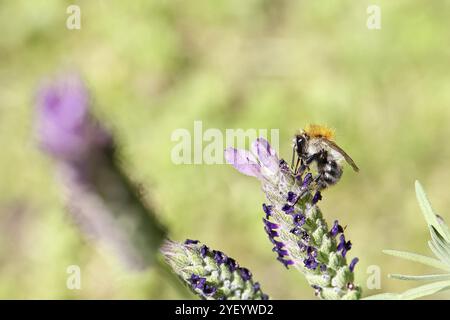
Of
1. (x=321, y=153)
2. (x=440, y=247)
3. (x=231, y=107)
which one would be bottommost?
(x=440, y=247)

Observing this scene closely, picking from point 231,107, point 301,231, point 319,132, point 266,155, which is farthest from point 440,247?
point 231,107

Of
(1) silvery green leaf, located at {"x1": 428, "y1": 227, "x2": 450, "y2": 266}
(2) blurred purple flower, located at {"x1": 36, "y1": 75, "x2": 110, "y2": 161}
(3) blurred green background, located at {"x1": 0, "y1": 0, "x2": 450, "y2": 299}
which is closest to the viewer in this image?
(2) blurred purple flower, located at {"x1": 36, "y1": 75, "x2": 110, "y2": 161}

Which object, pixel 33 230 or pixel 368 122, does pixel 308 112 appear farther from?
pixel 33 230

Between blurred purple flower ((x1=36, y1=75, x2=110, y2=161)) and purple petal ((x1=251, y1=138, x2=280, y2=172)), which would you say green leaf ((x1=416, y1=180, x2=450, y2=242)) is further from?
blurred purple flower ((x1=36, y1=75, x2=110, y2=161))

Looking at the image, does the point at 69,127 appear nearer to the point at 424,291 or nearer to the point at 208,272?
the point at 208,272

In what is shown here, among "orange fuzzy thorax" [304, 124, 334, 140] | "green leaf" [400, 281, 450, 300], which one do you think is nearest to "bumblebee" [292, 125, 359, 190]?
"orange fuzzy thorax" [304, 124, 334, 140]

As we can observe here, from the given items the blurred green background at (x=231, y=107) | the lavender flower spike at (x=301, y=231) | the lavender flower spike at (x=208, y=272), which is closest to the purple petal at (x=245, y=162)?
the lavender flower spike at (x=301, y=231)

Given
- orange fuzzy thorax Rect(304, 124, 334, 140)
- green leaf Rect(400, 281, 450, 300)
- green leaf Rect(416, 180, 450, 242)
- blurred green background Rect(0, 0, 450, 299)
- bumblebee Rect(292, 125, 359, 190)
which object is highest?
blurred green background Rect(0, 0, 450, 299)
